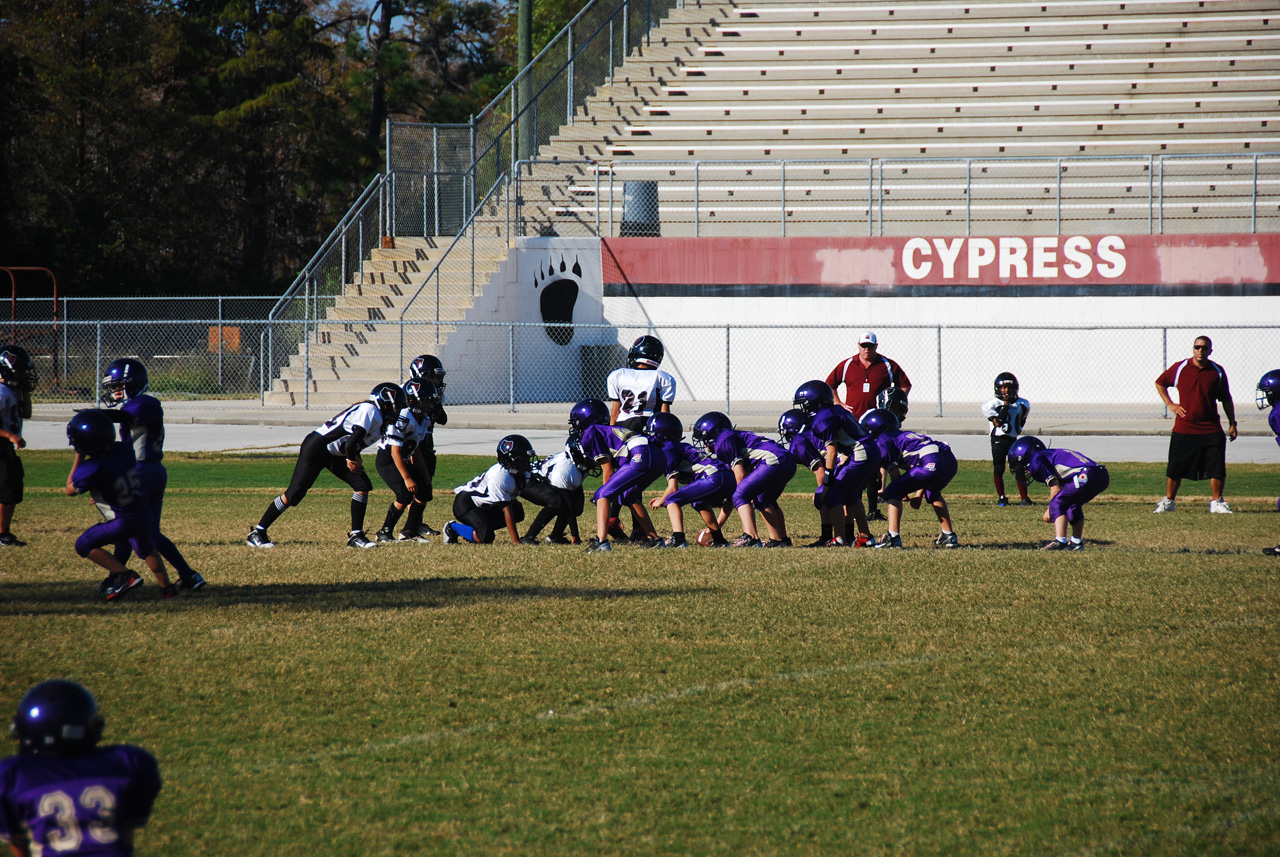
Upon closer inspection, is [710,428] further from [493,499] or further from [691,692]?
[691,692]

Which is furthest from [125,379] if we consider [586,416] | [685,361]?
[685,361]

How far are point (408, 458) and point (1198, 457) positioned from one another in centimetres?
802

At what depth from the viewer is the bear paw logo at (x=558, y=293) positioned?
2789cm

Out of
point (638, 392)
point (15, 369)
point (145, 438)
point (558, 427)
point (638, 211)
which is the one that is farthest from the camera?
point (638, 211)

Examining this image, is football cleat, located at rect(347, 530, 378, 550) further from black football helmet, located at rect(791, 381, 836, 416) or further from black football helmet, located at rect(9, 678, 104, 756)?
black football helmet, located at rect(9, 678, 104, 756)

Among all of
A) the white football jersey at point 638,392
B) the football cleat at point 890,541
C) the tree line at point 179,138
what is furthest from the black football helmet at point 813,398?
the tree line at point 179,138

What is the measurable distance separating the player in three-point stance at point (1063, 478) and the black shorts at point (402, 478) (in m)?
4.90

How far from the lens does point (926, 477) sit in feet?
32.3

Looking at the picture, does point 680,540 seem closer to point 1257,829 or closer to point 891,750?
point 891,750

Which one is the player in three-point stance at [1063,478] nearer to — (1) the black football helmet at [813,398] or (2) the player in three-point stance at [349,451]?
(1) the black football helmet at [813,398]

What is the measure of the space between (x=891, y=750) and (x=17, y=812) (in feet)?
11.0

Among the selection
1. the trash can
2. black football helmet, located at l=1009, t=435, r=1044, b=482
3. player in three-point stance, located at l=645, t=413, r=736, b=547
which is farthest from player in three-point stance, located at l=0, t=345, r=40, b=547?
the trash can

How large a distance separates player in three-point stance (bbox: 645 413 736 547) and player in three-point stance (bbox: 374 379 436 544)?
6.39 feet

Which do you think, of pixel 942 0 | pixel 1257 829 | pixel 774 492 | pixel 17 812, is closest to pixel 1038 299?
pixel 942 0
